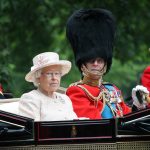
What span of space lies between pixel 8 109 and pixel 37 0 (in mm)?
5447

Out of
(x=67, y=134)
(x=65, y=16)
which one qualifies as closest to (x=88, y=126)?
(x=67, y=134)

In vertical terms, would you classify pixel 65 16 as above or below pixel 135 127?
above

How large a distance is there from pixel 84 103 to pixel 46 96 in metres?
0.44

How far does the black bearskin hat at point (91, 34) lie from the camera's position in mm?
8586

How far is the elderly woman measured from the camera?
7793 mm

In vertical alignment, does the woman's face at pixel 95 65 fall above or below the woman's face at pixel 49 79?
above

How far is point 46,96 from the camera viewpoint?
26.1 feet

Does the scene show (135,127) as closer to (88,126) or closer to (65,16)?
(88,126)

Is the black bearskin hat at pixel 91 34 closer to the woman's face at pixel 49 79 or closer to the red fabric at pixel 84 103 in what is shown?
the red fabric at pixel 84 103

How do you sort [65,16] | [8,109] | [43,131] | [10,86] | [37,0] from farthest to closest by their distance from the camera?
[65,16], [37,0], [10,86], [8,109], [43,131]

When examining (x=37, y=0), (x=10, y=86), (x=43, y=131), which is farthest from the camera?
(x=37, y=0)

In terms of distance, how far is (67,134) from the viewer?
7.54 metres

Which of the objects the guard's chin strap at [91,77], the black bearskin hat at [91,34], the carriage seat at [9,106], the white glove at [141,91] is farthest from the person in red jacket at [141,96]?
the carriage seat at [9,106]

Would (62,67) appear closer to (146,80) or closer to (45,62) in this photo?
(45,62)
